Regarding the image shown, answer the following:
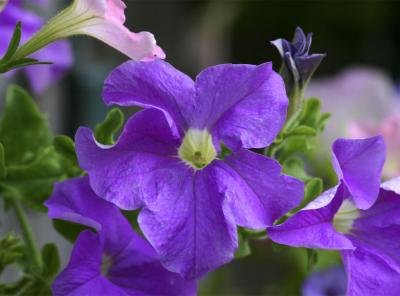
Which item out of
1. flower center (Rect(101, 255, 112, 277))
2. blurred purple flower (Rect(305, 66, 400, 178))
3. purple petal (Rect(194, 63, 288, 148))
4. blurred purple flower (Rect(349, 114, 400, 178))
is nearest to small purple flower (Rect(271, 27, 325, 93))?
purple petal (Rect(194, 63, 288, 148))

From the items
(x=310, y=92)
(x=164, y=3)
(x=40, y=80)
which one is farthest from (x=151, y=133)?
(x=164, y=3)

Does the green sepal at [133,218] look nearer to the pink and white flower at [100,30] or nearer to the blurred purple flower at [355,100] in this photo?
the pink and white flower at [100,30]

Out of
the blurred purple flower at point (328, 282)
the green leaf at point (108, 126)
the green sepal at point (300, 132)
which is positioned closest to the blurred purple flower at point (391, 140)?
the blurred purple flower at point (328, 282)

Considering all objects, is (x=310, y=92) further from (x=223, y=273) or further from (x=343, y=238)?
(x=343, y=238)

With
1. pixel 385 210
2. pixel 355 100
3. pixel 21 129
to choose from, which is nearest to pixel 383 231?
pixel 385 210

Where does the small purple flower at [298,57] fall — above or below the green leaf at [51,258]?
above

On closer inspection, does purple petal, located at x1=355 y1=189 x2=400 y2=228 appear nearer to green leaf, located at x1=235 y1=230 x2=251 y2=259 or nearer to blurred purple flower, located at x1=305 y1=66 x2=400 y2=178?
green leaf, located at x1=235 y1=230 x2=251 y2=259

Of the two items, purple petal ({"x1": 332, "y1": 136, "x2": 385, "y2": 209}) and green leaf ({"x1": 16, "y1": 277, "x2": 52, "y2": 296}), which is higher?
purple petal ({"x1": 332, "y1": 136, "x2": 385, "y2": 209})
